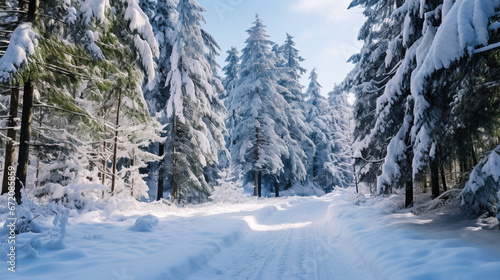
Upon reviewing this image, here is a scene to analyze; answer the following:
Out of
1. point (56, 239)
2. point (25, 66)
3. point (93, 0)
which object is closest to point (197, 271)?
point (56, 239)

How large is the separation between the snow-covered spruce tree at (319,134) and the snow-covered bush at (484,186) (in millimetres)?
31583

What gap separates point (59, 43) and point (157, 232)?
5547 millimetres

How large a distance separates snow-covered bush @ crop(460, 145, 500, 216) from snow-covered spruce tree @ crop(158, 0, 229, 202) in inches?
465

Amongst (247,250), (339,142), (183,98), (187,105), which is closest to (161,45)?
(183,98)

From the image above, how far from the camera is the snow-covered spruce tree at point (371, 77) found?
1041 centimetres

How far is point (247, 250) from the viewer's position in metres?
6.24

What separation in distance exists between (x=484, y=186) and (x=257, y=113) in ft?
59.1

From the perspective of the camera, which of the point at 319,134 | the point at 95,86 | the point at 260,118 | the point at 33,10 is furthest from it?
the point at 319,134

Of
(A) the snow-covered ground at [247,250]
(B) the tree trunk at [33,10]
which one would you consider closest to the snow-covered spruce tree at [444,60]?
(A) the snow-covered ground at [247,250]

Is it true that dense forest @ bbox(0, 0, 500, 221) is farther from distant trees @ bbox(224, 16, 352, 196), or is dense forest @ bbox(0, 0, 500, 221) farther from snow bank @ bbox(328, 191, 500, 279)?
distant trees @ bbox(224, 16, 352, 196)

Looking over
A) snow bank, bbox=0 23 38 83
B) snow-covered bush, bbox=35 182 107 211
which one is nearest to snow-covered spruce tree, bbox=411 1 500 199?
snow bank, bbox=0 23 38 83

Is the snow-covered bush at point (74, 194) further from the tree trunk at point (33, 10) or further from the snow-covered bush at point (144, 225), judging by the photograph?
the tree trunk at point (33, 10)

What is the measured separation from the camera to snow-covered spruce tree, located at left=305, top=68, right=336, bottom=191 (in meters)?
38.5

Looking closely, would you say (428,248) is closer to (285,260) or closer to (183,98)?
(285,260)
